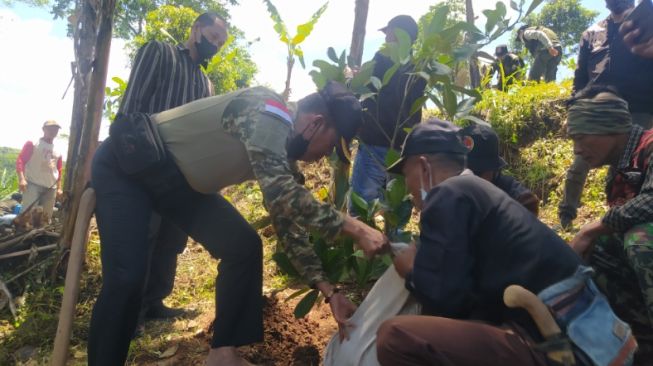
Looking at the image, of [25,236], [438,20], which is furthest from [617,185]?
[25,236]

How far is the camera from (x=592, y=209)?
3.57m

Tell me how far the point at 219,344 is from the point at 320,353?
521 millimetres

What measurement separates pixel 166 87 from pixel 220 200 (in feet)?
3.07

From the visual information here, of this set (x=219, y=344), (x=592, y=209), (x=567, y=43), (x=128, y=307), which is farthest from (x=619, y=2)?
(x=567, y=43)

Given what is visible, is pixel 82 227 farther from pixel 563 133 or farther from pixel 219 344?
pixel 563 133

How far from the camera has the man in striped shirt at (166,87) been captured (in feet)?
8.85

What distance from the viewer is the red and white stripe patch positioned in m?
1.84

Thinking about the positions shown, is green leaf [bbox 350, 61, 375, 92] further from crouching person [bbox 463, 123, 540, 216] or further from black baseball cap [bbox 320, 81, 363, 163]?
crouching person [bbox 463, 123, 540, 216]

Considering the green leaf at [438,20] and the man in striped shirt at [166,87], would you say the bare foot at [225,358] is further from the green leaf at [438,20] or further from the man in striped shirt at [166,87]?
the green leaf at [438,20]

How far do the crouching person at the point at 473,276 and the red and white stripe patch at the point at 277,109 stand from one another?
690mm

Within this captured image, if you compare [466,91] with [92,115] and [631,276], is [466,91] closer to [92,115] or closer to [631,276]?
[631,276]

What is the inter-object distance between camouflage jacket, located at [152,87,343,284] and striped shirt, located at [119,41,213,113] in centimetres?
59

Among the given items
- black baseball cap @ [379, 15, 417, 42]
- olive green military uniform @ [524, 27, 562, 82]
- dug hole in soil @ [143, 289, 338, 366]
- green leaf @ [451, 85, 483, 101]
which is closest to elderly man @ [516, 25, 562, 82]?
olive green military uniform @ [524, 27, 562, 82]

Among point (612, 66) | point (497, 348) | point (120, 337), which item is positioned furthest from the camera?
point (612, 66)
